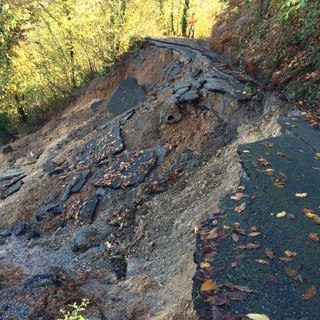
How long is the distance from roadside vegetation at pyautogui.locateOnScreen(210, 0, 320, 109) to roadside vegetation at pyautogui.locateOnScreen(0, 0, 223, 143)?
540cm

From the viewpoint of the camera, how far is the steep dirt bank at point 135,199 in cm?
498

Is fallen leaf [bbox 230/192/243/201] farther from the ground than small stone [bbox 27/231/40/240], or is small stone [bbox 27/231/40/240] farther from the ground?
fallen leaf [bbox 230/192/243/201]

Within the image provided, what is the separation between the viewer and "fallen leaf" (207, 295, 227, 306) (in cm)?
305

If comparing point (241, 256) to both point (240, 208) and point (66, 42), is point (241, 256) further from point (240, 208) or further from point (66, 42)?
point (66, 42)

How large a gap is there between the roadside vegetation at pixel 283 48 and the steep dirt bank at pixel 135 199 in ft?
1.80

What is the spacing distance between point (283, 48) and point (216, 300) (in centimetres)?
687

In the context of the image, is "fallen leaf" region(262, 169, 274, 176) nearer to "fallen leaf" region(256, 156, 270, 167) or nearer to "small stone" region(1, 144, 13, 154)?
"fallen leaf" region(256, 156, 270, 167)

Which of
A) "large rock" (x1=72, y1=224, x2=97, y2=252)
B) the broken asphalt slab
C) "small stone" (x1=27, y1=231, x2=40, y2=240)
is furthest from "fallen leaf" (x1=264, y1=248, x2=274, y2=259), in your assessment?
"small stone" (x1=27, y1=231, x2=40, y2=240)

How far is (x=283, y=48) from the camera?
25.7 feet

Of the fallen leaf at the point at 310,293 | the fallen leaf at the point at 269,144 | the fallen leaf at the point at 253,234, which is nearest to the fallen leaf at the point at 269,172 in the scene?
the fallen leaf at the point at 269,144

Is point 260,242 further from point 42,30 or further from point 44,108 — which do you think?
point 44,108

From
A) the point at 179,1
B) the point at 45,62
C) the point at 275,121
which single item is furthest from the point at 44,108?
the point at 275,121

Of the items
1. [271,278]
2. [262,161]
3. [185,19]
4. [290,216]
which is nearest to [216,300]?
[271,278]

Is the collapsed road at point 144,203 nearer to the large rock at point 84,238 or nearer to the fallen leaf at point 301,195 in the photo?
the large rock at point 84,238
